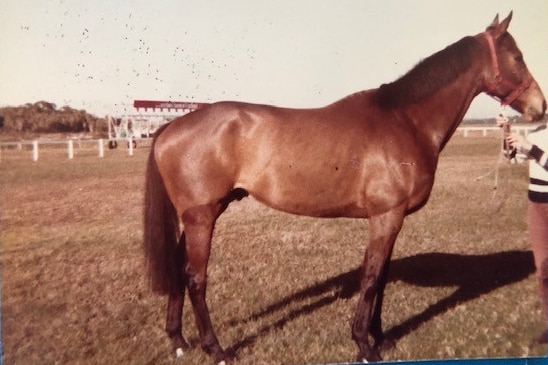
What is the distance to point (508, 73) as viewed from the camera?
3.31 meters

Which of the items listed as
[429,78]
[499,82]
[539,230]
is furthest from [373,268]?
[499,82]

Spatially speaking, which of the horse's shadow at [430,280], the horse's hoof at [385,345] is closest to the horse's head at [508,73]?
the horse's shadow at [430,280]

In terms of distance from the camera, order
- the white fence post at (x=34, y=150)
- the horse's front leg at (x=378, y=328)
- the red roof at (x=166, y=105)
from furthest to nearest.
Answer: the white fence post at (x=34, y=150) → the red roof at (x=166, y=105) → the horse's front leg at (x=378, y=328)

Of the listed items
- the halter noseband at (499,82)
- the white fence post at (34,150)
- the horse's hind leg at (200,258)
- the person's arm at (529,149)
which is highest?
the halter noseband at (499,82)

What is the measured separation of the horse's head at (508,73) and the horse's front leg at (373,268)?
4.06ft

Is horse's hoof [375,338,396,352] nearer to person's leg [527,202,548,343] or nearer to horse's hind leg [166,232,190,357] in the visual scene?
person's leg [527,202,548,343]

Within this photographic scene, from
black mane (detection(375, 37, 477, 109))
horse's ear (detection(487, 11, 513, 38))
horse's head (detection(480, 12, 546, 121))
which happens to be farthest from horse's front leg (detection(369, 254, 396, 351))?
horse's ear (detection(487, 11, 513, 38))

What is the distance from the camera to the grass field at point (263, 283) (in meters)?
3.25

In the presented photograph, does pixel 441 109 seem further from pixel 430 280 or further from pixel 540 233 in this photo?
pixel 430 280

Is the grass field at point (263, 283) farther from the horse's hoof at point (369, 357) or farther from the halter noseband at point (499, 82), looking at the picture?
the halter noseband at point (499, 82)

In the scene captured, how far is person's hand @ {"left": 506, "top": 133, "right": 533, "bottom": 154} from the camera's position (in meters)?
3.22

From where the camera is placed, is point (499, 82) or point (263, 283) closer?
point (499, 82)

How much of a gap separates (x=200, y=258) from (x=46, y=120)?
171 centimetres

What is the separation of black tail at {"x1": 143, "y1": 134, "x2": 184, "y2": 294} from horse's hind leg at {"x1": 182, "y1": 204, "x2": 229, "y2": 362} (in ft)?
0.54
